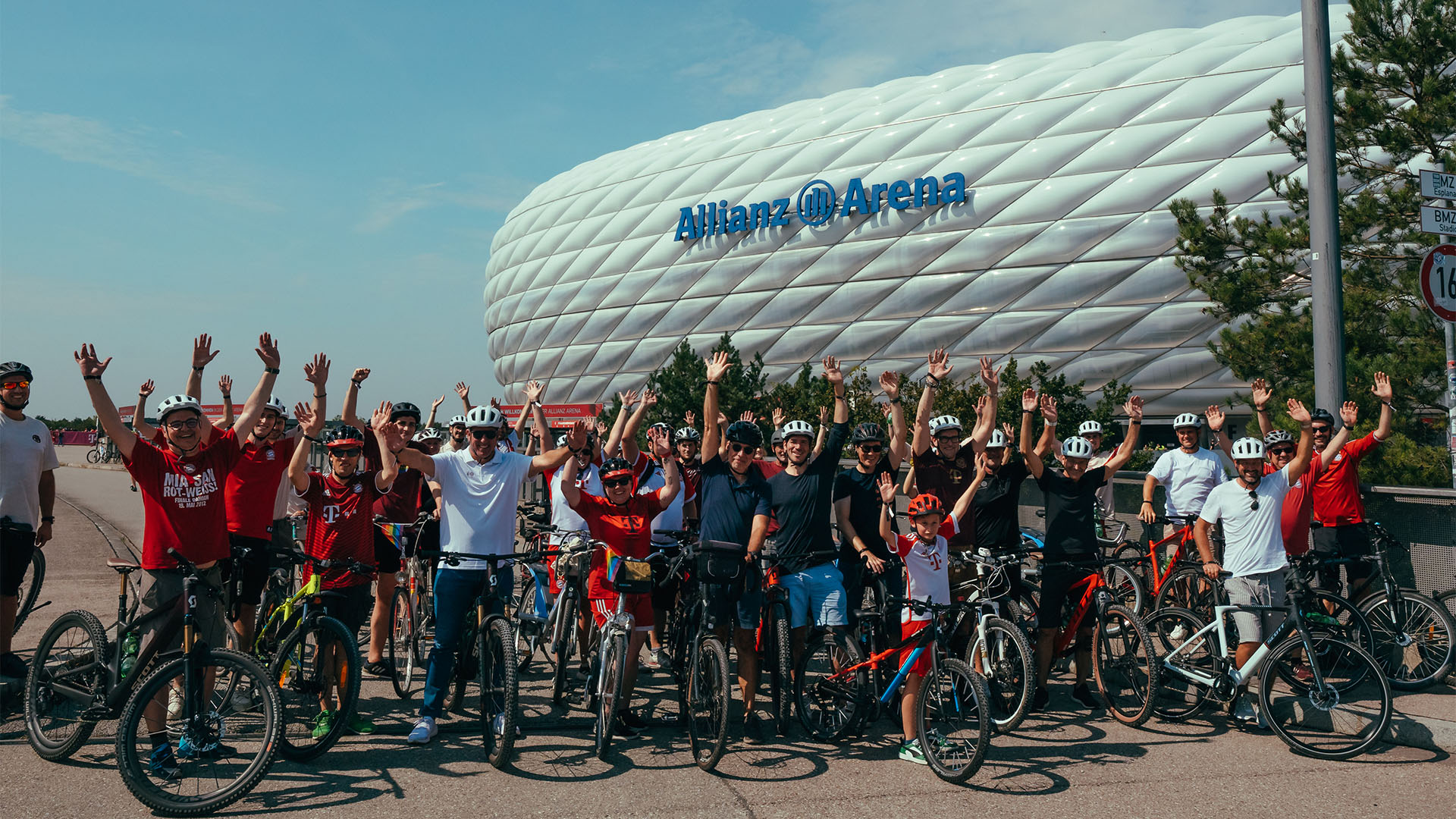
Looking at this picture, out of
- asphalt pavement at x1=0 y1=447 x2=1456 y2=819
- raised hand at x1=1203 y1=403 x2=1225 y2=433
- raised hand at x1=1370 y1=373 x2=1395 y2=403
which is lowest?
asphalt pavement at x1=0 y1=447 x2=1456 y2=819

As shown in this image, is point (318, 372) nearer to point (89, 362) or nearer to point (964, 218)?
point (89, 362)

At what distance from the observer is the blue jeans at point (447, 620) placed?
5.57m

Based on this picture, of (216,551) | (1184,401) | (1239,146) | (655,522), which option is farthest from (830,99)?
(216,551)

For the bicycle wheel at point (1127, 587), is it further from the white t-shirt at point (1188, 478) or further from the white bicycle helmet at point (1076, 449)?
the white bicycle helmet at point (1076, 449)

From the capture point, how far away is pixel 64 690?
5043 millimetres

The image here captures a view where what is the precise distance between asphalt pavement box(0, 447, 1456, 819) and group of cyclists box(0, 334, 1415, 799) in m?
0.27

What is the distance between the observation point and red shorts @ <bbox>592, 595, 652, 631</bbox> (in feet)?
18.8

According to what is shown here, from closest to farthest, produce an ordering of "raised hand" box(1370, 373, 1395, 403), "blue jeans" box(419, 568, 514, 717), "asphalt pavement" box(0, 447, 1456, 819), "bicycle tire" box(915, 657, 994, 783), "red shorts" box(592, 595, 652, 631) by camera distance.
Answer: "asphalt pavement" box(0, 447, 1456, 819), "bicycle tire" box(915, 657, 994, 783), "blue jeans" box(419, 568, 514, 717), "red shorts" box(592, 595, 652, 631), "raised hand" box(1370, 373, 1395, 403)

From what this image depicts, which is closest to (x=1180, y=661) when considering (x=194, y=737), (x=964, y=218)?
(x=194, y=737)

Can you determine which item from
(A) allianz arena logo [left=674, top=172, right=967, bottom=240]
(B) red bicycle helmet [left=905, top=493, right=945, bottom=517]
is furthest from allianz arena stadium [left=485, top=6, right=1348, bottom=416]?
(B) red bicycle helmet [left=905, top=493, right=945, bottom=517]

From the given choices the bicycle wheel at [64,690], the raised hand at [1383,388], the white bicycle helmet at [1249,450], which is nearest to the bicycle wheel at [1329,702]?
the white bicycle helmet at [1249,450]

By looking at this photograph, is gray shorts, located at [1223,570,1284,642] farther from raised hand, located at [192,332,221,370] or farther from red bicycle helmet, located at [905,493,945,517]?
raised hand, located at [192,332,221,370]

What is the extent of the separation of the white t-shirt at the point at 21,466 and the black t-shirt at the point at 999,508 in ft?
20.1

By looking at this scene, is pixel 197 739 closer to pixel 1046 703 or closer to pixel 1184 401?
pixel 1046 703
